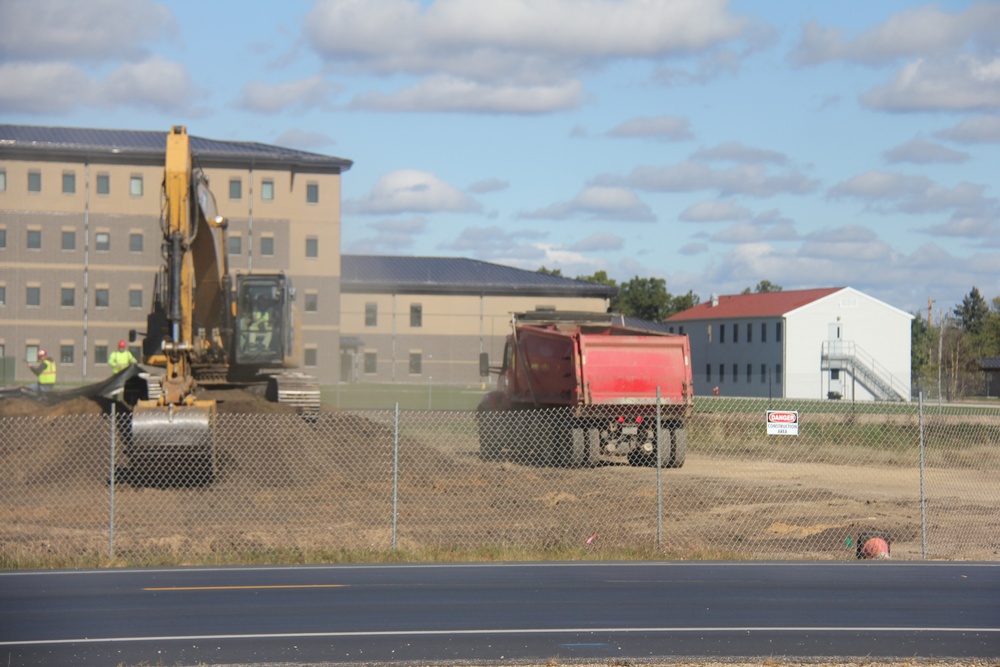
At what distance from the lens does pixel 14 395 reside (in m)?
28.4

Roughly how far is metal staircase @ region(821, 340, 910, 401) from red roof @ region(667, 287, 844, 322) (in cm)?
344

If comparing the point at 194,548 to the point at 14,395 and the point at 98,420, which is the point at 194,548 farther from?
the point at 14,395

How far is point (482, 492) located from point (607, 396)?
17.3ft

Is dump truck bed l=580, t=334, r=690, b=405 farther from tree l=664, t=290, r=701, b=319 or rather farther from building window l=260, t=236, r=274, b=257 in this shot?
tree l=664, t=290, r=701, b=319

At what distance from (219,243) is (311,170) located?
79.2 ft

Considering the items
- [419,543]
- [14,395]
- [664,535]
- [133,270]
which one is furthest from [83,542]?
[133,270]

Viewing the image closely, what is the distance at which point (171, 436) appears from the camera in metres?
19.8

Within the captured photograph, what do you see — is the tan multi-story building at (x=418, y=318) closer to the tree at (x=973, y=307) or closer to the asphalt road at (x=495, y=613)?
the asphalt road at (x=495, y=613)

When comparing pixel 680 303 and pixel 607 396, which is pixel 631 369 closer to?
pixel 607 396

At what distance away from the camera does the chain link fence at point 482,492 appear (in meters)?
16.9

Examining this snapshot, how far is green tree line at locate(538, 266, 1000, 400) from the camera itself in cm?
7456

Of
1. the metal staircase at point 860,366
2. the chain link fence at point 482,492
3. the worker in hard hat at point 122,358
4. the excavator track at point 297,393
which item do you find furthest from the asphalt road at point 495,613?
the metal staircase at point 860,366

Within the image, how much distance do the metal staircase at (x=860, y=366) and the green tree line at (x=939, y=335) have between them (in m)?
2.00

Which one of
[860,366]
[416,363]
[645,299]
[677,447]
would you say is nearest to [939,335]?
[860,366]
